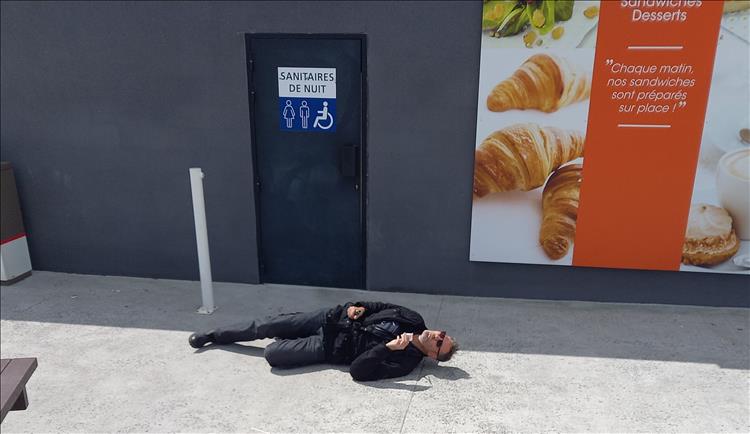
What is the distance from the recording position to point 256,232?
562 centimetres

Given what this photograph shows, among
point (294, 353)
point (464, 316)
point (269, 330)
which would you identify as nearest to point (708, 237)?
point (464, 316)

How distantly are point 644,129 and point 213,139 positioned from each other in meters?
4.03

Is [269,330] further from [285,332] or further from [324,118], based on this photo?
[324,118]

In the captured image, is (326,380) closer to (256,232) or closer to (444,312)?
(444,312)

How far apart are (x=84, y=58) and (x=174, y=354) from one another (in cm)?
319

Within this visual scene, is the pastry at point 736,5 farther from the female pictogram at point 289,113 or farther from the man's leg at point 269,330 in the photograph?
the man's leg at point 269,330

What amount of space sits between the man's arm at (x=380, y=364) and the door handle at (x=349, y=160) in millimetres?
1922

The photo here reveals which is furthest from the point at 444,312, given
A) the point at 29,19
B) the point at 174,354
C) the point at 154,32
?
the point at 29,19

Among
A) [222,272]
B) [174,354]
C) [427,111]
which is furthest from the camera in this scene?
[222,272]

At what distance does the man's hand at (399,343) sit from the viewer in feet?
12.7

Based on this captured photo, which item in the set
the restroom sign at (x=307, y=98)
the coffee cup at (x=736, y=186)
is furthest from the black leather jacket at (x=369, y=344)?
the coffee cup at (x=736, y=186)

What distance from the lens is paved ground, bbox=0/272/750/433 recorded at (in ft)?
11.5

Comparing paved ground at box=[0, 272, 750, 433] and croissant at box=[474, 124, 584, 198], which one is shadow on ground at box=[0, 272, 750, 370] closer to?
paved ground at box=[0, 272, 750, 433]

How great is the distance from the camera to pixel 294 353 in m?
4.06
